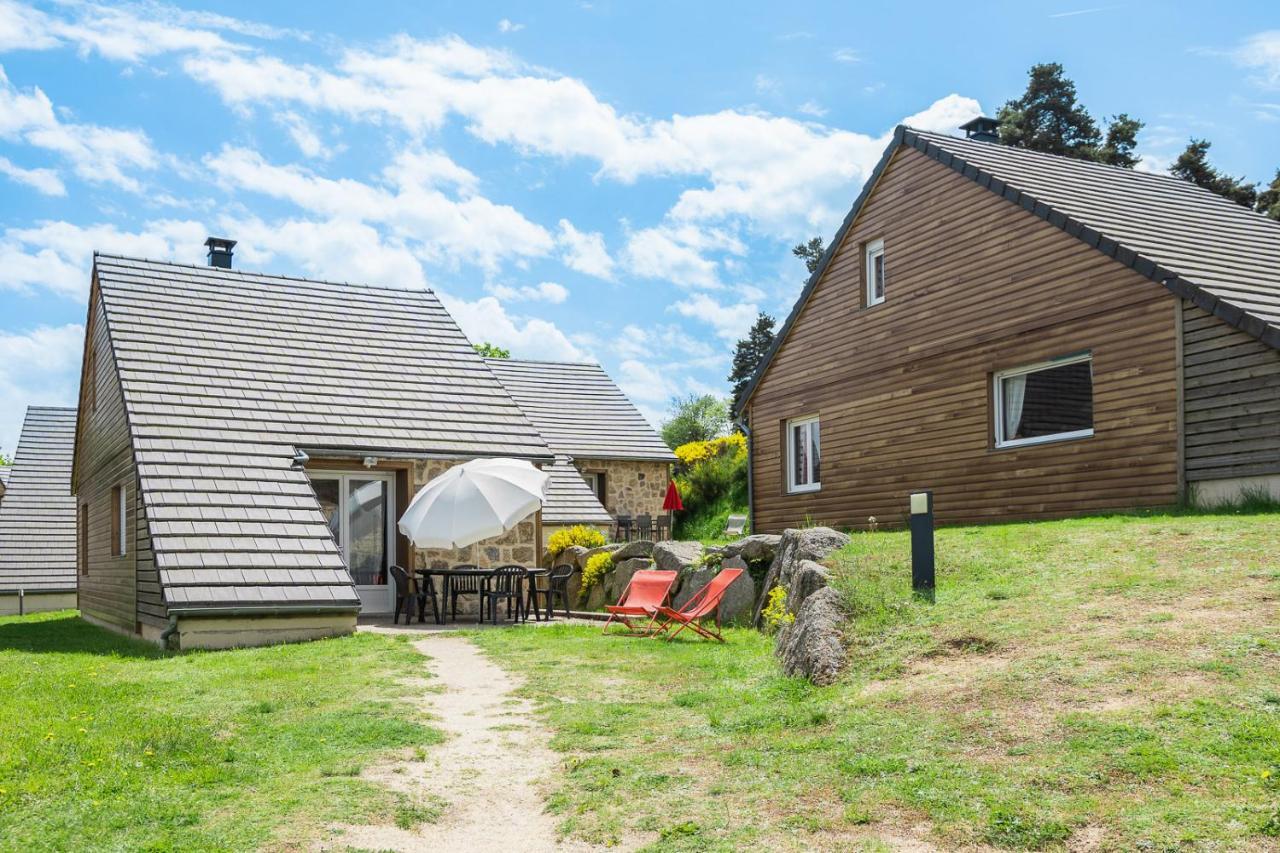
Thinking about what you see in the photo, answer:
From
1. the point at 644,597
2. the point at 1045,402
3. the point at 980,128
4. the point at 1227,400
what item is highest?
the point at 980,128

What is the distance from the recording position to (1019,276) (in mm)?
16156

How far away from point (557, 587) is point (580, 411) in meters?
14.3

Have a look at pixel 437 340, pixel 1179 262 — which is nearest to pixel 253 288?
pixel 437 340

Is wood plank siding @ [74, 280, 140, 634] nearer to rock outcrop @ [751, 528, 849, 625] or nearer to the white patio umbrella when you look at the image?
the white patio umbrella

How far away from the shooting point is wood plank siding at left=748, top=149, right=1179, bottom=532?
46.3 feet

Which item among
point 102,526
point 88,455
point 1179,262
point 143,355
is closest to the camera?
point 1179,262

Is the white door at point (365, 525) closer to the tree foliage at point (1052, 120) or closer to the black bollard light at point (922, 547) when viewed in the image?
the black bollard light at point (922, 547)

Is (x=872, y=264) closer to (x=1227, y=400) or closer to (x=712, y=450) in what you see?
(x=1227, y=400)

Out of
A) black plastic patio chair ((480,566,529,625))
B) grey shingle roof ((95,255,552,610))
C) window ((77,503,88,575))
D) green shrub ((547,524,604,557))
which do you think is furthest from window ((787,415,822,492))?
window ((77,503,88,575))

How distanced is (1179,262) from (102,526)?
697 inches

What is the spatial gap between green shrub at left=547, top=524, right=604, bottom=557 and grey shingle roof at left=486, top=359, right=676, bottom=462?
8709 mm

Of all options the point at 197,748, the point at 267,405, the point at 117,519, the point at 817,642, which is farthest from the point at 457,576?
the point at 197,748

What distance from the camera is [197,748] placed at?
7074 mm

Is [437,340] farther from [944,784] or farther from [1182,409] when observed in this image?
[944,784]
